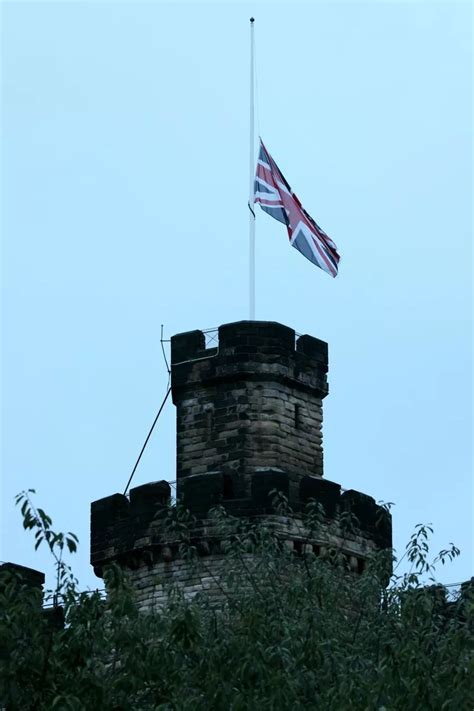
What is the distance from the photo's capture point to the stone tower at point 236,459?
41.3 metres

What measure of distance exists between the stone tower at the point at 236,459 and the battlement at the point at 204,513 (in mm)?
18

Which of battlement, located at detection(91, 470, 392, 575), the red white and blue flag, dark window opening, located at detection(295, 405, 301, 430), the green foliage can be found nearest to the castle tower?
dark window opening, located at detection(295, 405, 301, 430)

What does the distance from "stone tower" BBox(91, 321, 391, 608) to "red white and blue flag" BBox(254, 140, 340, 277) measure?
2.88 m

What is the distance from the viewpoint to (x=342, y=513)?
3978 cm

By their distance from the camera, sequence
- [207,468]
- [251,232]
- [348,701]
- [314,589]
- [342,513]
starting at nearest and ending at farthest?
1. [348,701]
2. [314,589]
3. [342,513]
4. [207,468]
5. [251,232]

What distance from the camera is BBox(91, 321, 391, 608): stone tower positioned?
136 feet

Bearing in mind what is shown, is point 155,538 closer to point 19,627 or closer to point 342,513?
point 342,513

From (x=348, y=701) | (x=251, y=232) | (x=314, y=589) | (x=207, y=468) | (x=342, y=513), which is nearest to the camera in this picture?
(x=348, y=701)

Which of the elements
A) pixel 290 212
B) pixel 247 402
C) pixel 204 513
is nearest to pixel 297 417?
pixel 247 402

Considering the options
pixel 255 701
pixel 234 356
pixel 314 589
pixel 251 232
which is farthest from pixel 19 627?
pixel 251 232

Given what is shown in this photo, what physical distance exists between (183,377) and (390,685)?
15322mm

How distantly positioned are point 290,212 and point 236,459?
6.47 metres

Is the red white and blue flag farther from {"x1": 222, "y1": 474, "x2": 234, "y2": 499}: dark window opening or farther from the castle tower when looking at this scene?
{"x1": 222, "y1": 474, "x2": 234, "y2": 499}: dark window opening

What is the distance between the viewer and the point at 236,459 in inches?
1662
